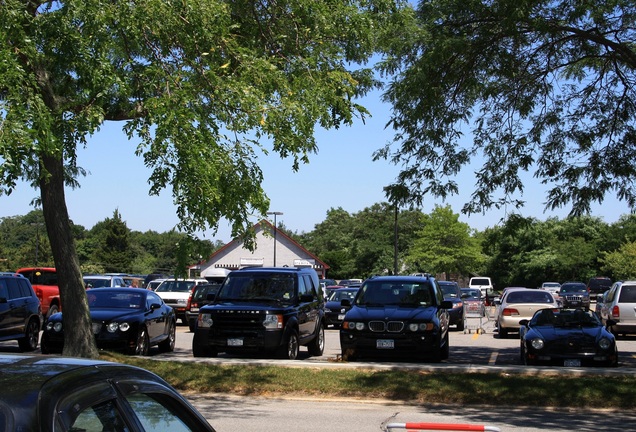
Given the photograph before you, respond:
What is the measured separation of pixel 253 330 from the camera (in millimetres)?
16062

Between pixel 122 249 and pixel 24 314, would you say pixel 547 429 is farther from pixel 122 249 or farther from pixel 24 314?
pixel 122 249

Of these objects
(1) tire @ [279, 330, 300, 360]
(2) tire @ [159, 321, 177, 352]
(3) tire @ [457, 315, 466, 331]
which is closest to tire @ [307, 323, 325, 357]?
(1) tire @ [279, 330, 300, 360]

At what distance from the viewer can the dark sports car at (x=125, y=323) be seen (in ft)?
55.5

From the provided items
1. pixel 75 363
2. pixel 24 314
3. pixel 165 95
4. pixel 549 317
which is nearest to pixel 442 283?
pixel 549 317

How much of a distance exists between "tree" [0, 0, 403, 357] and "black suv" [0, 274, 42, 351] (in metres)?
7.52

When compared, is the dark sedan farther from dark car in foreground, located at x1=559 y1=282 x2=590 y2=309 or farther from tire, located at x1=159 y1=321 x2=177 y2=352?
dark car in foreground, located at x1=559 y1=282 x2=590 y2=309

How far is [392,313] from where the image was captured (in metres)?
16.2

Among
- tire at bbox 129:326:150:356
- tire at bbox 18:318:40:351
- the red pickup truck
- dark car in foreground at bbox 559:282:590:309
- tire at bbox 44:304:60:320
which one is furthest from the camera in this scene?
dark car in foreground at bbox 559:282:590:309

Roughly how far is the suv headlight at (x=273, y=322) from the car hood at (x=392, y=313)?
1398mm

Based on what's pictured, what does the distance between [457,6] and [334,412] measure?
8.20 meters

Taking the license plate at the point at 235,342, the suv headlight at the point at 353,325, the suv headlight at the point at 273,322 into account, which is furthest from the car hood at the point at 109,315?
the suv headlight at the point at 353,325

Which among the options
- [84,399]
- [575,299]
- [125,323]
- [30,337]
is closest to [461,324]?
[125,323]

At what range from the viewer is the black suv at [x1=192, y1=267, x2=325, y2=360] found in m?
16.1

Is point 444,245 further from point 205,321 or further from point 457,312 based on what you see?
point 205,321
